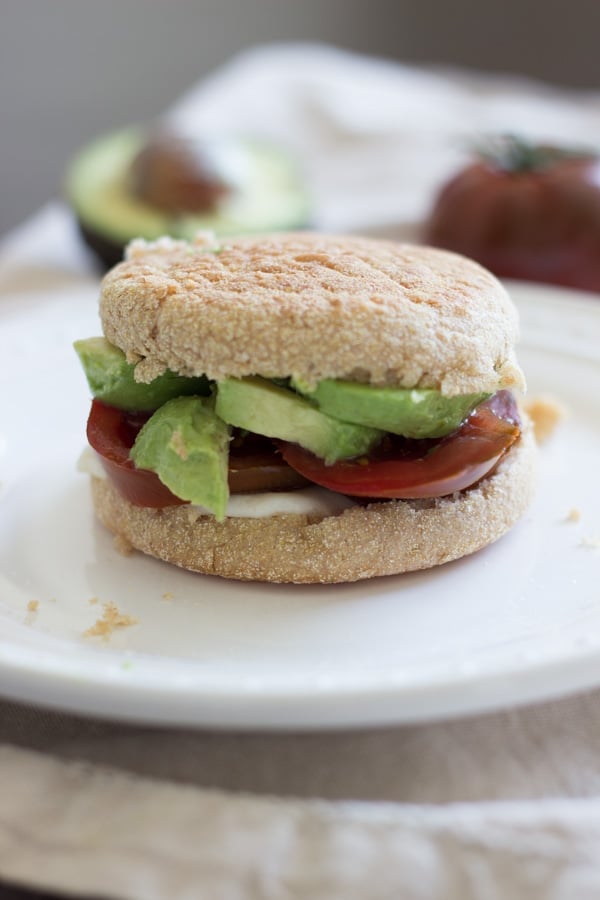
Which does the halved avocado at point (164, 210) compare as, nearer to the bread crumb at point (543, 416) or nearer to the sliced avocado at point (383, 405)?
the bread crumb at point (543, 416)

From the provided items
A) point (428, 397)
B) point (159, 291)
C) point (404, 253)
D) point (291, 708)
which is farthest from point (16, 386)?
point (291, 708)

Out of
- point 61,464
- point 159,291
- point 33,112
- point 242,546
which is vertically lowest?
point 33,112

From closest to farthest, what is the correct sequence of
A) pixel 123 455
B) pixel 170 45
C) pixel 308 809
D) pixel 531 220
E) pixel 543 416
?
pixel 308 809 → pixel 123 455 → pixel 543 416 → pixel 531 220 → pixel 170 45

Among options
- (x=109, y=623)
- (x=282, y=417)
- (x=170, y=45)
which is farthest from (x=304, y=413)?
(x=170, y=45)

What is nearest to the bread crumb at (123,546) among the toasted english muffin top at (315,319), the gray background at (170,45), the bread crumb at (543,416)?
the toasted english muffin top at (315,319)

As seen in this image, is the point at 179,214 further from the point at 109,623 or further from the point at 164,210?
the point at 109,623

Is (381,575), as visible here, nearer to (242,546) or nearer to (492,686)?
(242,546)
